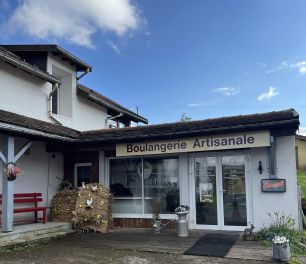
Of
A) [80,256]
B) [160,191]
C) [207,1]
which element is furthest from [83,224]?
[207,1]

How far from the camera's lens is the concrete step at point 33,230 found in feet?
29.8

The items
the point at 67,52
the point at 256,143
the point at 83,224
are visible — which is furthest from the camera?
the point at 67,52

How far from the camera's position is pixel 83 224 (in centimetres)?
1131

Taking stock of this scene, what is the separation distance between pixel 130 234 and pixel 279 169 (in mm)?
4456

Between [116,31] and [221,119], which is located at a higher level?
[116,31]

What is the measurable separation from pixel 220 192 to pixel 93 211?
3.78 metres

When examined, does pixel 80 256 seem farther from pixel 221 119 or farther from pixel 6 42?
pixel 6 42

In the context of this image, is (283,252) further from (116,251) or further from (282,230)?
(116,251)

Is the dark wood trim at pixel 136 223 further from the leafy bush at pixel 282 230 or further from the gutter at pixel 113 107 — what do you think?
the gutter at pixel 113 107

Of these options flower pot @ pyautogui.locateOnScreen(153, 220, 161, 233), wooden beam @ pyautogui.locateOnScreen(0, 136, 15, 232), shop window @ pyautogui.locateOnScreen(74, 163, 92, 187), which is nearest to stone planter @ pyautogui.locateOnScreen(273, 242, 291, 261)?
flower pot @ pyautogui.locateOnScreen(153, 220, 161, 233)

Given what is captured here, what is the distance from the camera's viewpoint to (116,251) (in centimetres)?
848

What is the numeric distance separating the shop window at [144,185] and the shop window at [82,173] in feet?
3.04

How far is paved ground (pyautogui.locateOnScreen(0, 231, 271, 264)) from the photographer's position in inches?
299

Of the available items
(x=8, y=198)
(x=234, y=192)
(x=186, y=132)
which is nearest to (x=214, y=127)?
(x=186, y=132)
